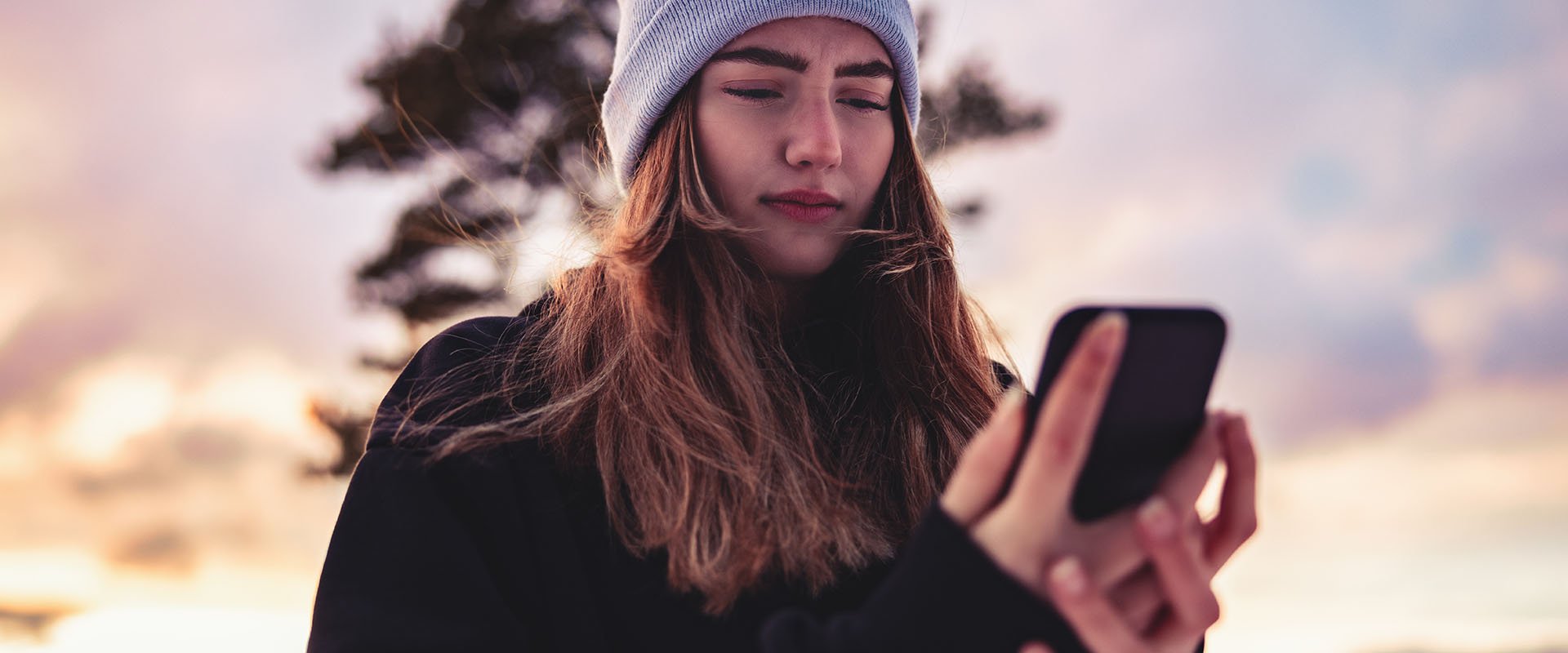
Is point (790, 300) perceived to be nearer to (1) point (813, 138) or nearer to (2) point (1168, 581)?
(1) point (813, 138)

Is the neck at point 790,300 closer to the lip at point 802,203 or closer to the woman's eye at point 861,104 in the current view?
the lip at point 802,203

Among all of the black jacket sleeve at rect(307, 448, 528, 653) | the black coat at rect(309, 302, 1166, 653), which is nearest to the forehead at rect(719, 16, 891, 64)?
the black coat at rect(309, 302, 1166, 653)

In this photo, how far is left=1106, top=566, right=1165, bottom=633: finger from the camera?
49.5 inches

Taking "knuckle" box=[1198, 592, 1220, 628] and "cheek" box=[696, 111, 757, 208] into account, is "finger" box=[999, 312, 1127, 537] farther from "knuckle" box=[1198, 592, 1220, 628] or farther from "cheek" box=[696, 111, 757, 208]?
"cheek" box=[696, 111, 757, 208]

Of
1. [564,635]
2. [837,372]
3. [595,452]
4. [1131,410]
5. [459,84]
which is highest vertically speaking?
[459,84]

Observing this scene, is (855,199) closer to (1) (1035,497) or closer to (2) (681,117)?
(2) (681,117)

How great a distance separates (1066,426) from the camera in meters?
1.13

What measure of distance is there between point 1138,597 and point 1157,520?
0.13 metres

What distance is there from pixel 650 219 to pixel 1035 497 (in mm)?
986

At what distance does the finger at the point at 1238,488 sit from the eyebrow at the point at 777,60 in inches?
36.2

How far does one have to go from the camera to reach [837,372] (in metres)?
2.05

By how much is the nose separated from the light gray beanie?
182 mm

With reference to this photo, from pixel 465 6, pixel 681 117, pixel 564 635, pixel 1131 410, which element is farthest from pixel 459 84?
pixel 1131 410

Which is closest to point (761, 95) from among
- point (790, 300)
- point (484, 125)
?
point (790, 300)
